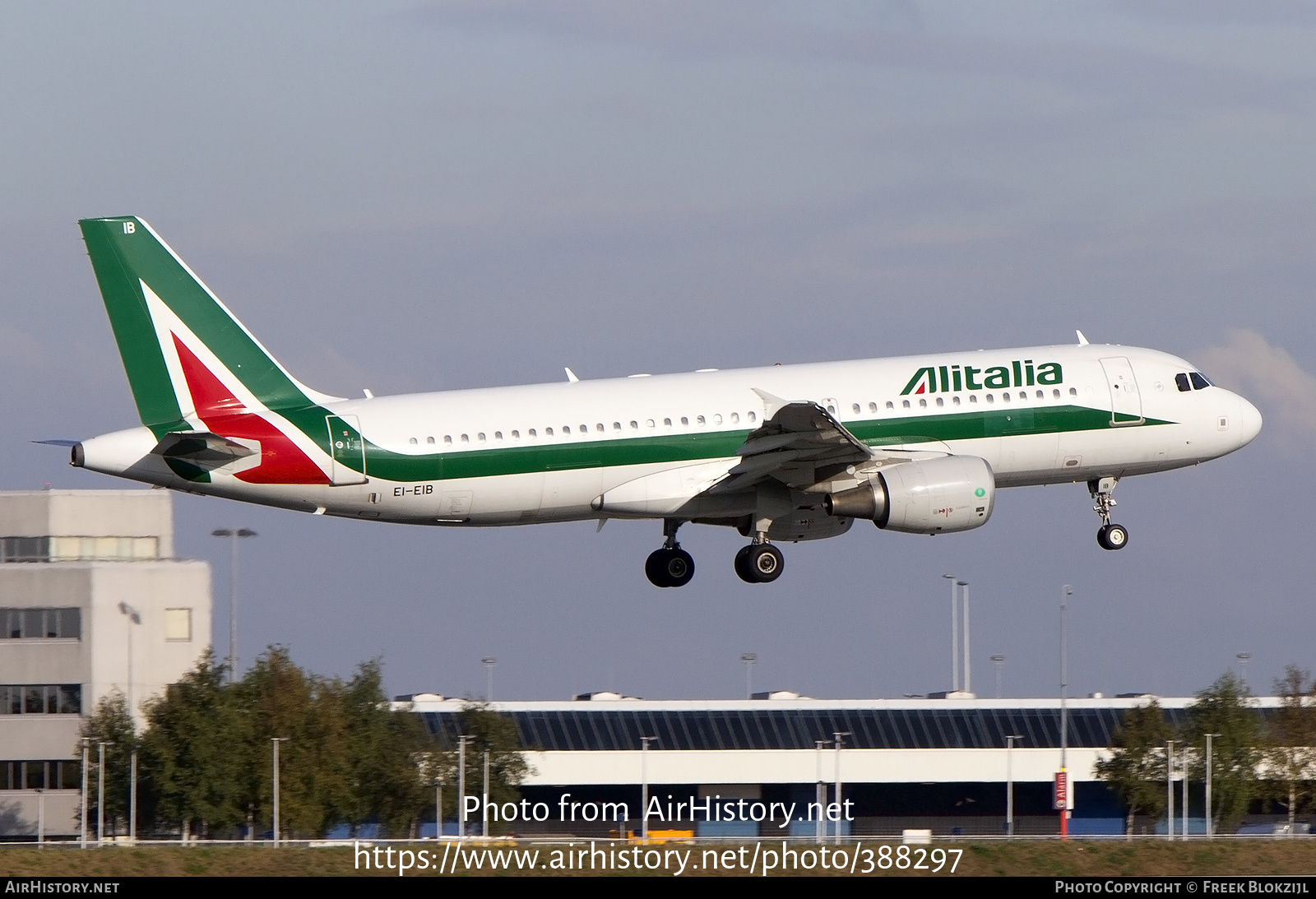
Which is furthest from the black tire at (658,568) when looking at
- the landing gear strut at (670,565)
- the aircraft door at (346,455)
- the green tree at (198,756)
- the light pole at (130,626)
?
the light pole at (130,626)

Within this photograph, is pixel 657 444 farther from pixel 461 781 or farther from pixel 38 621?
pixel 38 621

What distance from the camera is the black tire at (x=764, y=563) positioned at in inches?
2151

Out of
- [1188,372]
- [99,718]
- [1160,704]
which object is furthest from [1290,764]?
[99,718]

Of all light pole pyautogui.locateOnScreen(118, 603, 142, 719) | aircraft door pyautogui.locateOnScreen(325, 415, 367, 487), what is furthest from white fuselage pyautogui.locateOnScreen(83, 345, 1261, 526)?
light pole pyautogui.locateOnScreen(118, 603, 142, 719)

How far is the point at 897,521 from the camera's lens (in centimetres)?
5234

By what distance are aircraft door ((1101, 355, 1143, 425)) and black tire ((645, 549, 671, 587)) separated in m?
13.4

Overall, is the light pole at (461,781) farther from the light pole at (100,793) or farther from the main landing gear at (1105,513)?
the main landing gear at (1105,513)

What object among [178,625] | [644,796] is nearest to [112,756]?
[178,625]

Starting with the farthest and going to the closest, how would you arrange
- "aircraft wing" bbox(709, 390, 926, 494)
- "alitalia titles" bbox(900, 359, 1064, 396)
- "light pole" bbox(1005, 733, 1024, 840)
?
"light pole" bbox(1005, 733, 1024, 840) → "alitalia titles" bbox(900, 359, 1064, 396) → "aircraft wing" bbox(709, 390, 926, 494)

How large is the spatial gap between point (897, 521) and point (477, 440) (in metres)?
11.4

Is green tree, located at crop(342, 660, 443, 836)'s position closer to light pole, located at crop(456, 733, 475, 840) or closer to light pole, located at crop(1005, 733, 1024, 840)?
light pole, located at crop(456, 733, 475, 840)

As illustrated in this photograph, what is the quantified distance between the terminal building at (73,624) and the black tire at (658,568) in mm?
40918

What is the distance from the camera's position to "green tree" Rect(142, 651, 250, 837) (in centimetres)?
8450

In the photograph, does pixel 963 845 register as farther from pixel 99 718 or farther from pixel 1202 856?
pixel 99 718
